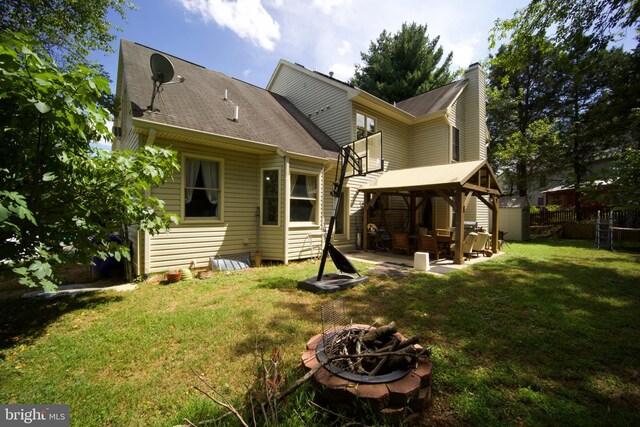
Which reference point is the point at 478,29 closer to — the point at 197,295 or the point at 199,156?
the point at 199,156

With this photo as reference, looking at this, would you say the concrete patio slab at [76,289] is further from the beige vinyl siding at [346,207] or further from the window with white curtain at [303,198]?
the beige vinyl siding at [346,207]

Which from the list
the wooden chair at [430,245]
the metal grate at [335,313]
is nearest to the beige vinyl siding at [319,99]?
the wooden chair at [430,245]

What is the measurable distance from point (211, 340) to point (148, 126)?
508 cm

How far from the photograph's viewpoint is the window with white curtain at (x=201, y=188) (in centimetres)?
712

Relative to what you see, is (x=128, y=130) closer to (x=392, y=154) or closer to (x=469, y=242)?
(x=392, y=154)

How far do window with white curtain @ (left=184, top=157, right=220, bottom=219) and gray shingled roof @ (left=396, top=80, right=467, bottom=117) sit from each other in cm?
1116

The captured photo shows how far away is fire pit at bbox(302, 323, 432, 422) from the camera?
6.18 ft

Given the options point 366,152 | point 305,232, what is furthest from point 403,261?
point 366,152

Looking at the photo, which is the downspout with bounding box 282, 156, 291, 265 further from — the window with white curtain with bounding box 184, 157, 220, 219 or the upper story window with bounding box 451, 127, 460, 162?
the upper story window with bounding box 451, 127, 460, 162

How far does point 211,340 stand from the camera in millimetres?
3385

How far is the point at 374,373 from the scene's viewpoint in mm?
2117

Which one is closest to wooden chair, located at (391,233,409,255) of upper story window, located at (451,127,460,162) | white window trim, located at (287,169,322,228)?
white window trim, located at (287,169,322,228)

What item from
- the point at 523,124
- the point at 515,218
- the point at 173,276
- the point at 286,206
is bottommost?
the point at 173,276

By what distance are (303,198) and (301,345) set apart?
5.87 m
